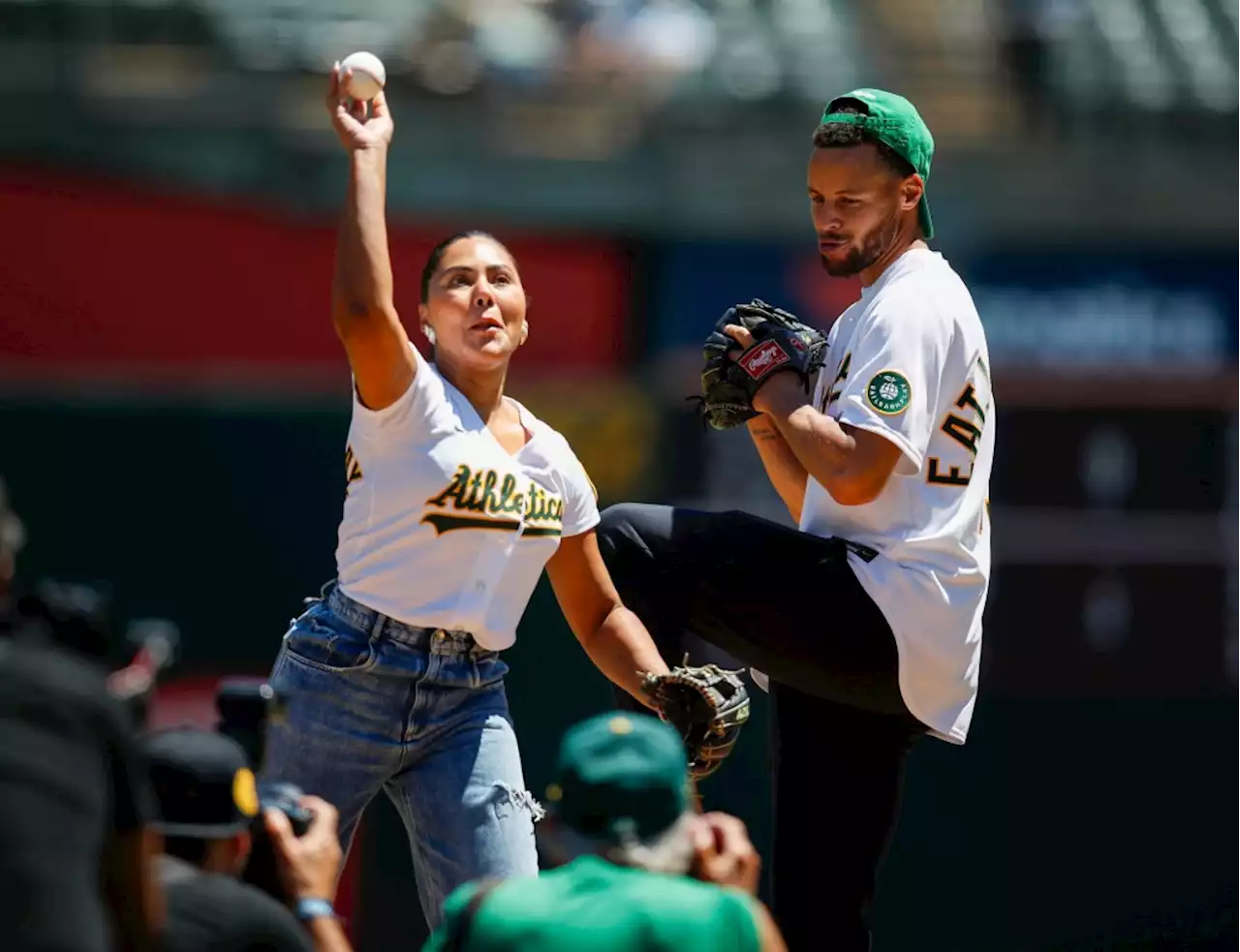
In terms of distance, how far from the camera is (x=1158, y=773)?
11484mm

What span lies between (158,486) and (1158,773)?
552 cm

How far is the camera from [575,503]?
15.1 feet

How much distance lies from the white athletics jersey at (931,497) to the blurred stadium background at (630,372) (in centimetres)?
584

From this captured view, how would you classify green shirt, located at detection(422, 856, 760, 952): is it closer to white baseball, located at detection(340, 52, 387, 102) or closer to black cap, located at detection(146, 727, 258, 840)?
black cap, located at detection(146, 727, 258, 840)

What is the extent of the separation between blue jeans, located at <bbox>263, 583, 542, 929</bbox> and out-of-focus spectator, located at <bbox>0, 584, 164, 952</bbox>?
1.23 meters

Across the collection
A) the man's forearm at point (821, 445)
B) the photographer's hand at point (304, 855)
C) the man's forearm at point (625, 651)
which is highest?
the man's forearm at point (821, 445)

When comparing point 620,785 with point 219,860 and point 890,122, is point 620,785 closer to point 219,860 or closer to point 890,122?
point 219,860

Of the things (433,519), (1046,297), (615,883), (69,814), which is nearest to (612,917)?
(615,883)

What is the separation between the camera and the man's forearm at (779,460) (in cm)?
459

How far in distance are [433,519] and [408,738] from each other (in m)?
0.45

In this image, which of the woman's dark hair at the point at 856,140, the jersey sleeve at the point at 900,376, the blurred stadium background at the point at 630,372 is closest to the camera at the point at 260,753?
the jersey sleeve at the point at 900,376

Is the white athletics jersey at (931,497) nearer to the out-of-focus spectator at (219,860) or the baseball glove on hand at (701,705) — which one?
the baseball glove on hand at (701,705)

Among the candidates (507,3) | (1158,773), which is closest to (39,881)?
(1158,773)

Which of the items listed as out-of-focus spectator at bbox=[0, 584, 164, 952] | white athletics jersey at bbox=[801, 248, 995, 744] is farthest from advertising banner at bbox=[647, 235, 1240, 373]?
out-of-focus spectator at bbox=[0, 584, 164, 952]
